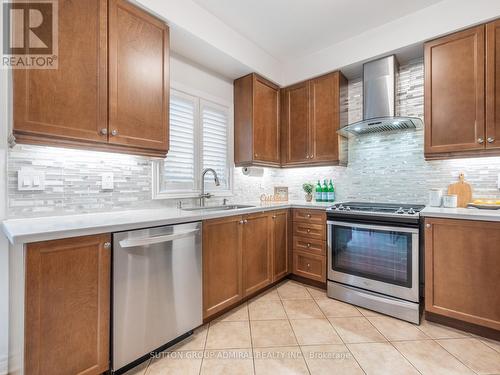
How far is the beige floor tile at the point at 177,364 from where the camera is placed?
1472mm

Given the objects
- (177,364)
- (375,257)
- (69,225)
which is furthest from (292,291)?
(69,225)

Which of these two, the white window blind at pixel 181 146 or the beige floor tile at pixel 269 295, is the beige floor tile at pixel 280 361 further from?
the white window blind at pixel 181 146

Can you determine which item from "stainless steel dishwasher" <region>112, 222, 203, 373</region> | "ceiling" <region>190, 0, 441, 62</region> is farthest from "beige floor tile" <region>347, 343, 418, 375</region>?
"ceiling" <region>190, 0, 441, 62</region>

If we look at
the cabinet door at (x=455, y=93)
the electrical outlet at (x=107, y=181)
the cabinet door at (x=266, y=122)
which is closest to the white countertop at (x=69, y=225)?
the electrical outlet at (x=107, y=181)

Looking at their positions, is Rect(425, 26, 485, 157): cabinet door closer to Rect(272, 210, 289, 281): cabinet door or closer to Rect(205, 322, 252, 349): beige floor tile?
Rect(272, 210, 289, 281): cabinet door

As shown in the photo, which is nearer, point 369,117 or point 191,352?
point 191,352

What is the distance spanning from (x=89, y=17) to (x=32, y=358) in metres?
1.92

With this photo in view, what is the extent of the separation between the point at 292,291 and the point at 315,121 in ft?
6.53

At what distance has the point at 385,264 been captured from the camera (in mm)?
2137

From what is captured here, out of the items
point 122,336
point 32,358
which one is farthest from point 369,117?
point 32,358

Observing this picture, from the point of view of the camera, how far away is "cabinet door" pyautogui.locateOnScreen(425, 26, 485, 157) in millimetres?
2006

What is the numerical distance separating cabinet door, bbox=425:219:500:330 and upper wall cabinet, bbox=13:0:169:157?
2317 mm

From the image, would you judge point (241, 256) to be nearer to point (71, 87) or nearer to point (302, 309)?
point (302, 309)

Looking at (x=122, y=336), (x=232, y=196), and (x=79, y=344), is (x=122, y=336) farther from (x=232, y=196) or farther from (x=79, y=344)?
(x=232, y=196)
